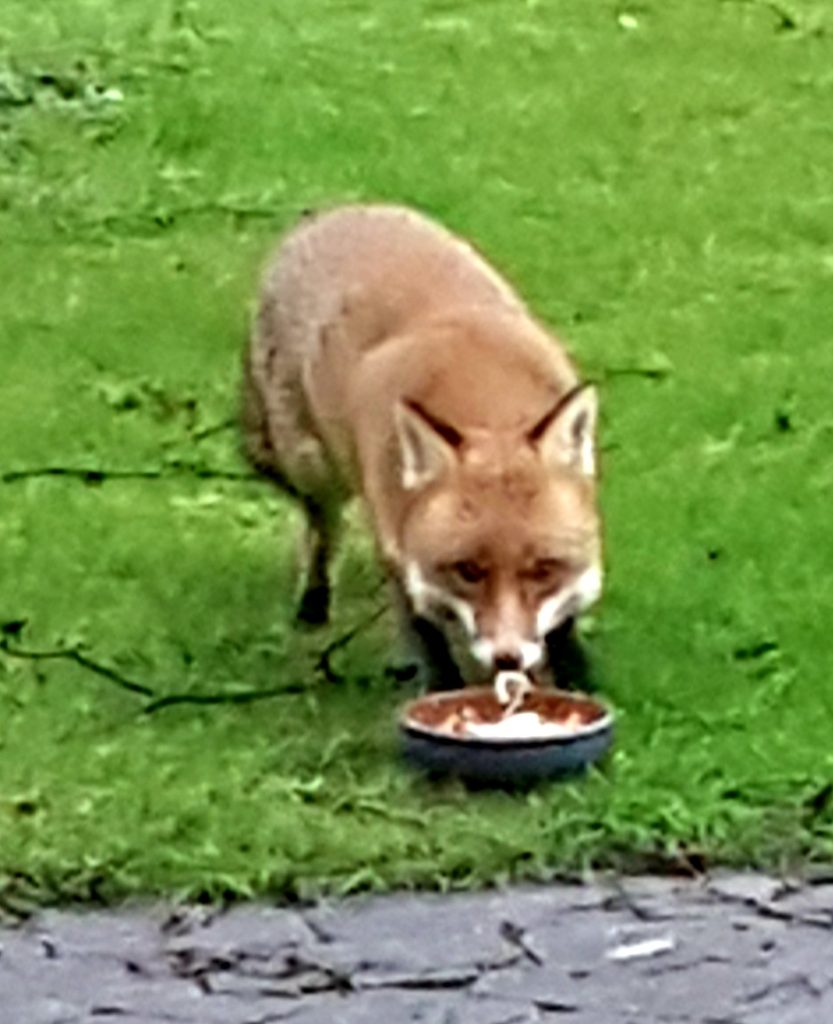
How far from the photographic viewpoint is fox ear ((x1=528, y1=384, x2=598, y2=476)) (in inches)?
295

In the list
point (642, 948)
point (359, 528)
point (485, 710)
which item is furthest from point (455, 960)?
point (359, 528)

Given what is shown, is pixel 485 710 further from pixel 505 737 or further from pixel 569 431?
pixel 569 431

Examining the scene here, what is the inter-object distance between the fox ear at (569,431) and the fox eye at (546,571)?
0.75ft

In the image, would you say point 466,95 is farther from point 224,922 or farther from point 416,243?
point 224,922

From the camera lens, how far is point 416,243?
28.0ft

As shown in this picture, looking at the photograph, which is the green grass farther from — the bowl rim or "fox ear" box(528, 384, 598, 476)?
"fox ear" box(528, 384, 598, 476)

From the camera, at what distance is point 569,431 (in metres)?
7.54

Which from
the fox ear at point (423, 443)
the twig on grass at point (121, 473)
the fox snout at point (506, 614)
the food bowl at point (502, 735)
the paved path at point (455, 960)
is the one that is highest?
the fox ear at point (423, 443)

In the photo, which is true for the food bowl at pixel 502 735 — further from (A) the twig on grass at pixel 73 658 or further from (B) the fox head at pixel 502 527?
(A) the twig on grass at pixel 73 658

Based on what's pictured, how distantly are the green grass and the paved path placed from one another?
141 mm

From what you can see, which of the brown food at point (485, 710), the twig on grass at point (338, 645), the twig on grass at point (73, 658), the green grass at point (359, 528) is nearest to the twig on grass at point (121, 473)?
the green grass at point (359, 528)

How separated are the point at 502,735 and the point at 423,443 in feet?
2.13

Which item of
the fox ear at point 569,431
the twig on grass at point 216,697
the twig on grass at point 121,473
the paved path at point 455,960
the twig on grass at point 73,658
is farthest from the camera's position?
the twig on grass at point 121,473

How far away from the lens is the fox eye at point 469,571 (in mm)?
7395
